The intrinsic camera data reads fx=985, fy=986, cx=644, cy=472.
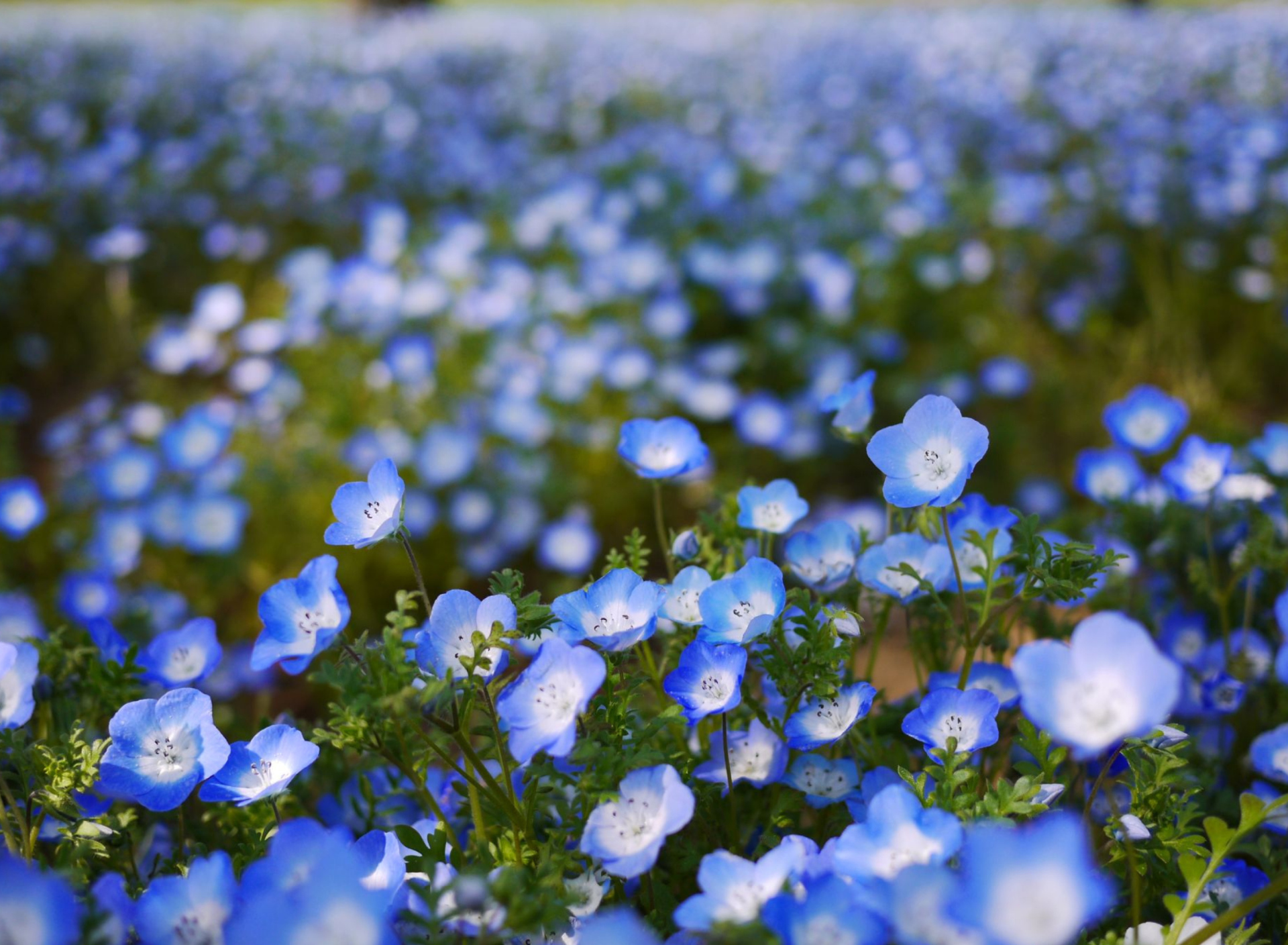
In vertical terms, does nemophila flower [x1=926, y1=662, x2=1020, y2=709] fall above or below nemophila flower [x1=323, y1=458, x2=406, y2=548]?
below

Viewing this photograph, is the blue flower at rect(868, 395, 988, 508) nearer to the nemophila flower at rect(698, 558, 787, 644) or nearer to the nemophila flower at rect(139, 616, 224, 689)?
the nemophila flower at rect(698, 558, 787, 644)

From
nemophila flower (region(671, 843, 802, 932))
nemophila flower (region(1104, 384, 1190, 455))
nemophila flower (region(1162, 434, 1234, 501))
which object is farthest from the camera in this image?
nemophila flower (region(1104, 384, 1190, 455))

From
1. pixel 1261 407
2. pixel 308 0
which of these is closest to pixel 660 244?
pixel 1261 407

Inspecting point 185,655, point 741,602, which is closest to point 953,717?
point 741,602

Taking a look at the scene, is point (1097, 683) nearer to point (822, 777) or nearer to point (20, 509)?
point (822, 777)

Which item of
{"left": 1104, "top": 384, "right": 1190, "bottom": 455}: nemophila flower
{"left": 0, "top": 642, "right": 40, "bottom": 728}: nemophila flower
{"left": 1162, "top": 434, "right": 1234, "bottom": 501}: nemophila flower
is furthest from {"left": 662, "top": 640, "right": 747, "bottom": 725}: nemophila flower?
{"left": 1104, "top": 384, "right": 1190, "bottom": 455}: nemophila flower

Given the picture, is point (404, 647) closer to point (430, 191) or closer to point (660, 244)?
point (660, 244)
